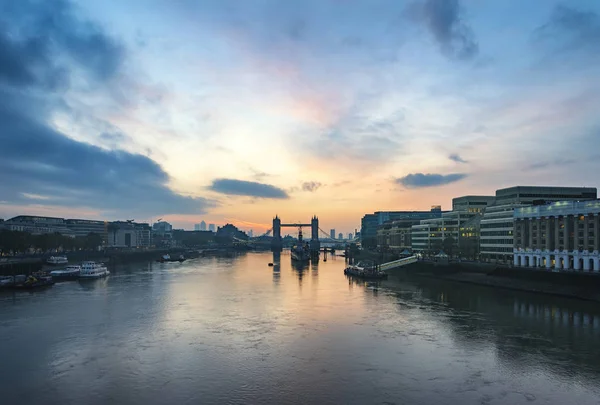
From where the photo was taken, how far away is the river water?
26109 millimetres

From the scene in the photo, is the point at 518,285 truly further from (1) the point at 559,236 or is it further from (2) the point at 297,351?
(2) the point at 297,351

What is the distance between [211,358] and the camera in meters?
32.5

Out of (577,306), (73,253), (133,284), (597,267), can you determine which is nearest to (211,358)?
(577,306)

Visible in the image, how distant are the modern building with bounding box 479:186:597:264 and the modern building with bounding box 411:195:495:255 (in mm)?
9581

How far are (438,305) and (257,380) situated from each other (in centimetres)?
3554

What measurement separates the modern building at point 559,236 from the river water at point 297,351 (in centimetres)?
1422

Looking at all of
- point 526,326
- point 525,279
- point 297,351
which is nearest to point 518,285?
point 525,279

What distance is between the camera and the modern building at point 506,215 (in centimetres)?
9344

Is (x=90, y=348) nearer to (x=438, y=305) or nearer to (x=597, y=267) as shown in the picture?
(x=438, y=305)

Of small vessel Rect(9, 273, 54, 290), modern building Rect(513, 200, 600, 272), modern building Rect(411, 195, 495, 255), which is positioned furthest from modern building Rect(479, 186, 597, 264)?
small vessel Rect(9, 273, 54, 290)

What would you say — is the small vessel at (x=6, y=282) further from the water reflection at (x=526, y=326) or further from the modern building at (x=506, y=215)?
the modern building at (x=506, y=215)

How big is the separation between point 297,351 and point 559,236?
191 feet

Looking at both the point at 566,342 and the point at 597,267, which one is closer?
the point at 566,342

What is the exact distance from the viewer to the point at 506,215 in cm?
9538
